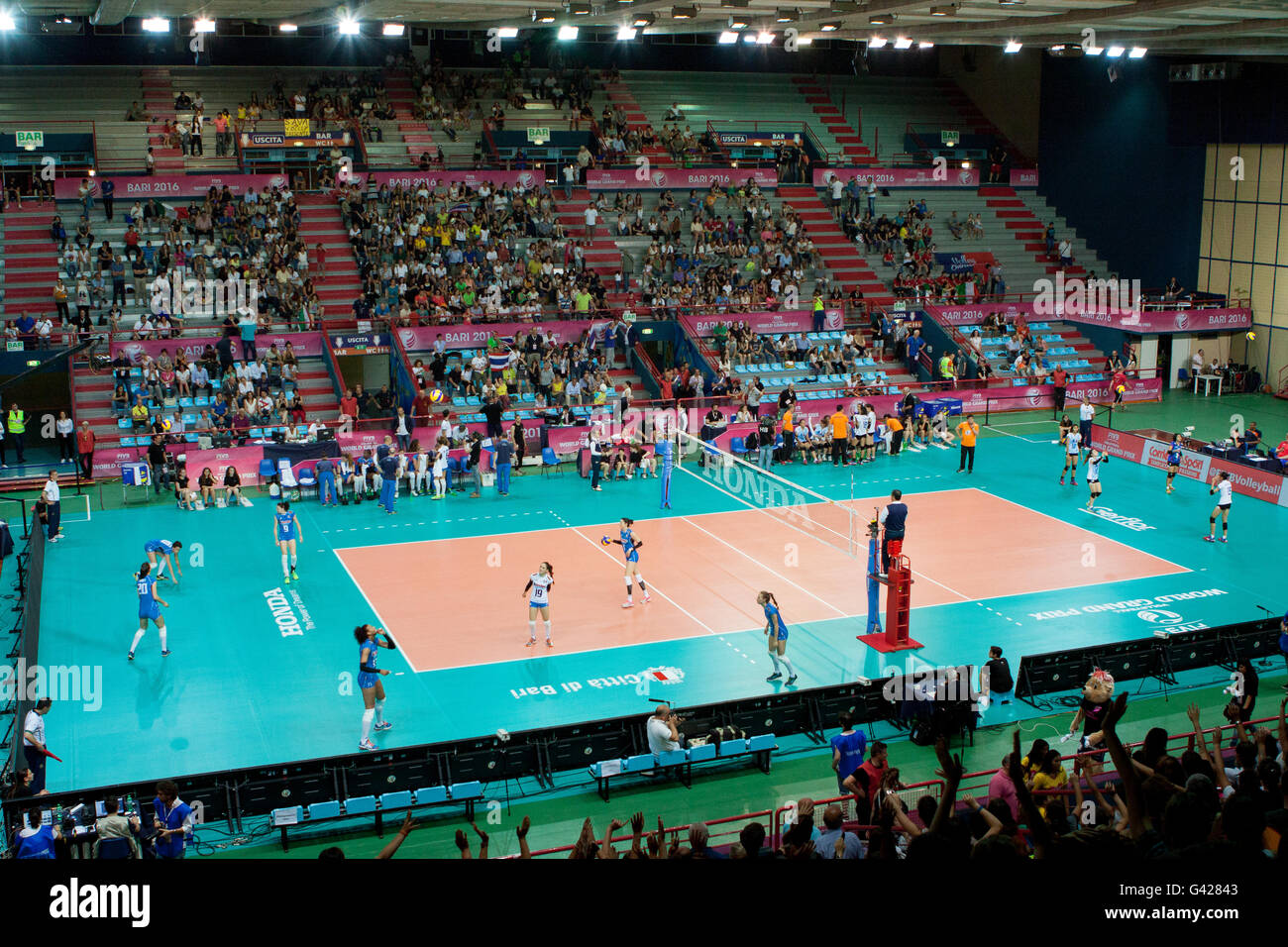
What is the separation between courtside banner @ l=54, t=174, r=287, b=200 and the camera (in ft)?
145

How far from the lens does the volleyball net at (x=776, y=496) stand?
30.2 metres

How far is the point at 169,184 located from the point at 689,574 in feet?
90.5

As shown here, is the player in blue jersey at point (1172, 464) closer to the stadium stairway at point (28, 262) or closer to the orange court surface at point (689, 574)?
the orange court surface at point (689, 574)

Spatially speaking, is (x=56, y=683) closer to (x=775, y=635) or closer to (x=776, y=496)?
(x=775, y=635)

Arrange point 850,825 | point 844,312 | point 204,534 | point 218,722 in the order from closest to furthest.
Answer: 1. point 850,825
2. point 218,722
3. point 204,534
4. point 844,312

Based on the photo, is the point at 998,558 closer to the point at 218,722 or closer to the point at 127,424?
the point at 218,722

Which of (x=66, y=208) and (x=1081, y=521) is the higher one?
(x=66, y=208)

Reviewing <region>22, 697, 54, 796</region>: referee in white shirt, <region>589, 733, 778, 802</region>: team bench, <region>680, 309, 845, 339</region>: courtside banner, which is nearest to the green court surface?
<region>22, 697, 54, 796</region>: referee in white shirt

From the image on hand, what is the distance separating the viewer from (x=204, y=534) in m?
29.8

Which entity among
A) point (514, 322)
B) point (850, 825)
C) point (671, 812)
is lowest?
point (671, 812)

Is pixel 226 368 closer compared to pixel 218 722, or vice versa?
pixel 218 722

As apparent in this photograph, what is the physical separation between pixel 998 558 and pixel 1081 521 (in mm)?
4140
